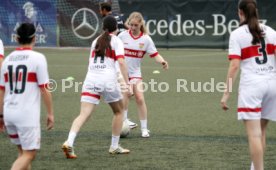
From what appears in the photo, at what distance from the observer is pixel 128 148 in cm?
1029

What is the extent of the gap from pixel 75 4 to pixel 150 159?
2495 centimetres

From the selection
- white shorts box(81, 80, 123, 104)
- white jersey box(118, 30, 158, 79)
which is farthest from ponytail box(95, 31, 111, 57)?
white jersey box(118, 30, 158, 79)

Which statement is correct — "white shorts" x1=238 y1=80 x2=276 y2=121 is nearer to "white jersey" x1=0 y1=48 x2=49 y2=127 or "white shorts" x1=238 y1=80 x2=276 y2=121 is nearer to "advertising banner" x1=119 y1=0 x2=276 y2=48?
"white jersey" x1=0 y1=48 x2=49 y2=127

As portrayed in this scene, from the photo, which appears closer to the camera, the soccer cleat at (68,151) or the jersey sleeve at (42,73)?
the jersey sleeve at (42,73)

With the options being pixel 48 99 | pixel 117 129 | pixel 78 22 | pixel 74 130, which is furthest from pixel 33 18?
pixel 48 99

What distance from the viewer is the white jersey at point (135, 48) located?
11734mm

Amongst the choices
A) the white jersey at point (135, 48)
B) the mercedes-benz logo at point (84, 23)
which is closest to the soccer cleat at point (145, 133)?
the white jersey at point (135, 48)

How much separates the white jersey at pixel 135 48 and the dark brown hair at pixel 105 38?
207cm

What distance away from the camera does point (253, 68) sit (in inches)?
299

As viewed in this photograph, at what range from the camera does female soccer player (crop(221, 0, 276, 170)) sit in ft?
24.8

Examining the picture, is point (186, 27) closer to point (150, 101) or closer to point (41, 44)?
point (41, 44)

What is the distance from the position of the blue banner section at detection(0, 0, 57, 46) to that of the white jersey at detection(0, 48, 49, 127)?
26.6 meters

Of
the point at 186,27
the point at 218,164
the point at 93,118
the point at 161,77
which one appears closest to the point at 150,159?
the point at 218,164

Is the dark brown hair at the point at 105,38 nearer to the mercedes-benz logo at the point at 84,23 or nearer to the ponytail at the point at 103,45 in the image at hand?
the ponytail at the point at 103,45
